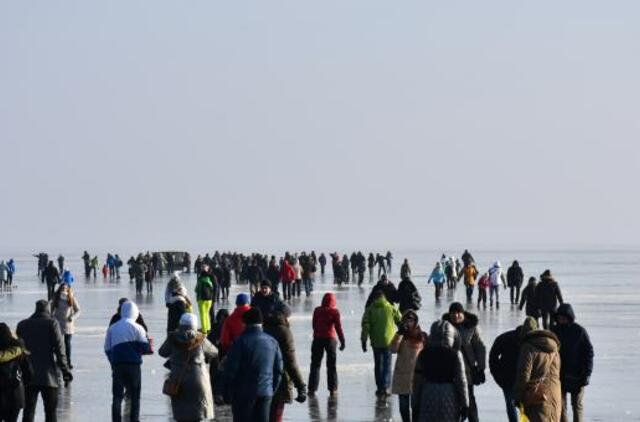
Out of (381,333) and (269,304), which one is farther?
(381,333)

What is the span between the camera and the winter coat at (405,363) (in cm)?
1762

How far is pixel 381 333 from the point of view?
21000 millimetres

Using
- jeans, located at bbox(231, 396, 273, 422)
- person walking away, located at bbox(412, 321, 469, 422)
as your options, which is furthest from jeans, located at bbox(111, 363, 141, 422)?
person walking away, located at bbox(412, 321, 469, 422)

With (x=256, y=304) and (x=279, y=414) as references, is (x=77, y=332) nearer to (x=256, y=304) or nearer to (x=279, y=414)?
(x=256, y=304)

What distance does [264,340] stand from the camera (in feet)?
45.8

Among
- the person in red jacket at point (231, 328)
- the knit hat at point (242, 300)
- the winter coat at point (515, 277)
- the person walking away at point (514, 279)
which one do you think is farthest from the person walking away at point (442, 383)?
the winter coat at point (515, 277)

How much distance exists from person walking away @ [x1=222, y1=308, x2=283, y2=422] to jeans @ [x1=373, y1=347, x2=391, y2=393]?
→ 6995 millimetres

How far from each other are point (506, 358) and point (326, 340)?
6.16 m

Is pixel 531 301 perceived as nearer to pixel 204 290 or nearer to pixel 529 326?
pixel 204 290

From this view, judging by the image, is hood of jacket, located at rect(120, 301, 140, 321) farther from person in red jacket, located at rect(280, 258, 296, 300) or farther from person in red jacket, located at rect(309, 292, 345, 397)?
person in red jacket, located at rect(280, 258, 296, 300)

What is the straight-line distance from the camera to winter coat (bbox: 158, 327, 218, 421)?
14523 millimetres

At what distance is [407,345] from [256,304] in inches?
116

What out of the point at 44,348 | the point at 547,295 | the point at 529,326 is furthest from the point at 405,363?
the point at 547,295

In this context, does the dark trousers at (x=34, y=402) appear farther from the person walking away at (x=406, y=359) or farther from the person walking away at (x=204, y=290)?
the person walking away at (x=204, y=290)
